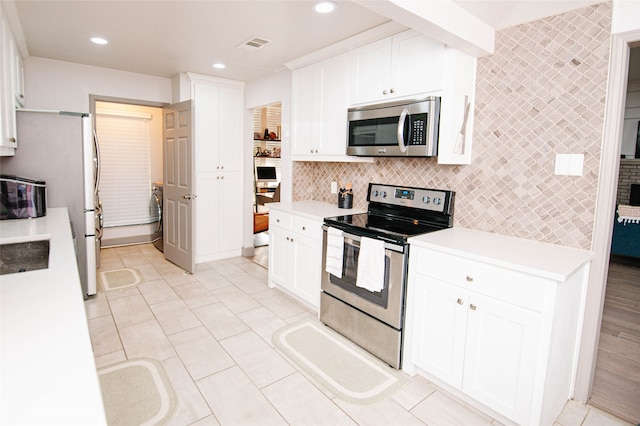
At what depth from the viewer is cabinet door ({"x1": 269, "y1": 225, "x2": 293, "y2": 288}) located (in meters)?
3.44

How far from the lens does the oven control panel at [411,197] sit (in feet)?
8.82

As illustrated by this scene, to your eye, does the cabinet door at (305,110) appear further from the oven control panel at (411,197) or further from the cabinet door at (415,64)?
the cabinet door at (415,64)

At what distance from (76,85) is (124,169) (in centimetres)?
157

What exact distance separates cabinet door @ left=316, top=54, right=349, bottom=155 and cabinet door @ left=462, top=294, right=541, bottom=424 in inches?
69.3

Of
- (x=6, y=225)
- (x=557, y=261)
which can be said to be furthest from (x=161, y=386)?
(x=557, y=261)

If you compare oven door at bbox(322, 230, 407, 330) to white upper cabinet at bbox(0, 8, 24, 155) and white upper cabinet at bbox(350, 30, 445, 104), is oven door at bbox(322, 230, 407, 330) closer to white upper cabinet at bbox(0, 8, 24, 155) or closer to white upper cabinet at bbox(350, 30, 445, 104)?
white upper cabinet at bbox(350, 30, 445, 104)

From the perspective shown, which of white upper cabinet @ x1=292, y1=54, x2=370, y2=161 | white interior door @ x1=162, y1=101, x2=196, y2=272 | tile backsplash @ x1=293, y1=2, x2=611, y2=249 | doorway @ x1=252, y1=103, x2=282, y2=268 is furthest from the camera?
doorway @ x1=252, y1=103, x2=282, y2=268

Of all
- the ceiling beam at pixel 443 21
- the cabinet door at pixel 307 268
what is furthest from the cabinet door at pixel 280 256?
the ceiling beam at pixel 443 21

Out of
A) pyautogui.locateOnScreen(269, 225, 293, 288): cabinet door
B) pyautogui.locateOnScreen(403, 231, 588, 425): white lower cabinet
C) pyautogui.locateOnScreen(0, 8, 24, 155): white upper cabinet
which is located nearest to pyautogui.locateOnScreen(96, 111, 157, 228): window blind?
pyautogui.locateOnScreen(0, 8, 24, 155): white upper cabinet

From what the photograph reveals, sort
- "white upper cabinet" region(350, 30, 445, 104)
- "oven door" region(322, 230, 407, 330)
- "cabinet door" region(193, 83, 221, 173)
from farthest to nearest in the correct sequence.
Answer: "cabinet door" region(193, 83, 221, 173) < "white upper cabinet" region(350, 30, 445, 104) < "oven door" region(322, 230, 407, 330)

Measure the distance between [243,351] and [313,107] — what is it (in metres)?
2.20

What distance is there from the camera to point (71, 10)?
8.64 feet

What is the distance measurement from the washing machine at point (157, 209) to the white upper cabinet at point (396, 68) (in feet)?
11.8

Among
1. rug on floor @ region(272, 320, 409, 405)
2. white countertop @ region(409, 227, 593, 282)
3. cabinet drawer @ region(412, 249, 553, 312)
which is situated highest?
white countertop @ region(409, 227, 593, 282)
